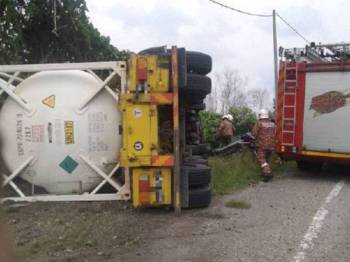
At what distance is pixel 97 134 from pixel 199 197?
177 cm

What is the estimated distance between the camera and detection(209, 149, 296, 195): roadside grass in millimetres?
10304

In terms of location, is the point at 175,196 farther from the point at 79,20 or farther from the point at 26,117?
the point at 79,20

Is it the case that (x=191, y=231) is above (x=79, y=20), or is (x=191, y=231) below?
below

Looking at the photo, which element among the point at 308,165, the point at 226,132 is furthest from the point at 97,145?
the point at 226,132

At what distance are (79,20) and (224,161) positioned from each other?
7.41 meters

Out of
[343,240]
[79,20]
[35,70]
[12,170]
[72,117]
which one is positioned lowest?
[343,240]

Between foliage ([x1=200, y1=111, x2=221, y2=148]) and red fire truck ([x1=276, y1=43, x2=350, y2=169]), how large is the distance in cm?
621

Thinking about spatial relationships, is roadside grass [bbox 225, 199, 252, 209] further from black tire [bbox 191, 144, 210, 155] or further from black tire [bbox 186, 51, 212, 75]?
black tire [bbox 186, 51, 212, 75]

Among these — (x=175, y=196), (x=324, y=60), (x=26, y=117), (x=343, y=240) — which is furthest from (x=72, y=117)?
(x=324, y=60)

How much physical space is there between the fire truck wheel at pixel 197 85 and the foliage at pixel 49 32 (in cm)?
910

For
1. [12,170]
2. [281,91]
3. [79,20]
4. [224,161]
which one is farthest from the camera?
[79,20]

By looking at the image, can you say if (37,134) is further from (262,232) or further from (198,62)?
(262,232)

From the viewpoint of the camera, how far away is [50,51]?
712 inches

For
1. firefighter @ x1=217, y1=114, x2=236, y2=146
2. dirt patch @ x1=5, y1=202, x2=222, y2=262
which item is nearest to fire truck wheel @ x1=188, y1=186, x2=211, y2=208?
dirt patch @ x1=5, y1=202, x2=222, y2=262
